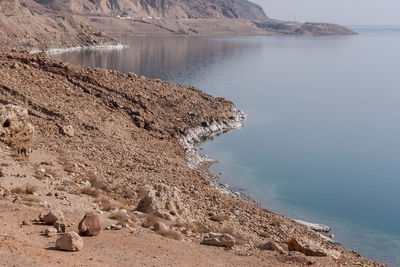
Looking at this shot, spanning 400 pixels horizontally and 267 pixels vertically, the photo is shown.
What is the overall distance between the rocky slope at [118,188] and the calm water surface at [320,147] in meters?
2.54

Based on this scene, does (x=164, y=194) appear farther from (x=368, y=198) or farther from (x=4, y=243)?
(x=368, y=198)

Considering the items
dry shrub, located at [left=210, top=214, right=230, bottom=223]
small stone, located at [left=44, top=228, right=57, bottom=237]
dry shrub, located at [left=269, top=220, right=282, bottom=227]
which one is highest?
small stone, located at [left=44, top=228, right=57, bottom=237]

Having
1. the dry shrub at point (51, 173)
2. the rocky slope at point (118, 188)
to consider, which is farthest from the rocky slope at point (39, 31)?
the dry shrub at point (51, 173)

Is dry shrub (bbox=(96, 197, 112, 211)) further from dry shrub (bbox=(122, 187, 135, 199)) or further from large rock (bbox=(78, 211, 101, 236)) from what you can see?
large rock (bbox=(78, 211, 101, 236))

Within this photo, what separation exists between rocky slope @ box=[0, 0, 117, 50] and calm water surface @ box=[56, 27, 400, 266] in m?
21.5

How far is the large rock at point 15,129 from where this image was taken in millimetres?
12680

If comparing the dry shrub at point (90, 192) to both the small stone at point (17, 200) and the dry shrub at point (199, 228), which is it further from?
the dry shrub at point (199, 228)

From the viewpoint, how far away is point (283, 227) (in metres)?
13.9

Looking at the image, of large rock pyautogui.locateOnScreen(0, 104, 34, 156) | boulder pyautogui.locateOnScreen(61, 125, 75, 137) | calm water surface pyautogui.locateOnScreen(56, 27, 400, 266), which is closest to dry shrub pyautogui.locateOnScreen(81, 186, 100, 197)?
large rock pyautogui.locateOnScreen(0, 104, 34, 156)

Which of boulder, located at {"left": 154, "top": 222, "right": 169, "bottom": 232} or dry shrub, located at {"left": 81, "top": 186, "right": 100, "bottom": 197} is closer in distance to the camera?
boulder, located at {"left": 154, "top": 222, "right": 169, "bottom": 232}

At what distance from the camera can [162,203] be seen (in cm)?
1139

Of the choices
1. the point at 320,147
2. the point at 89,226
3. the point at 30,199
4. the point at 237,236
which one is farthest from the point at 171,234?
the point at 320,147

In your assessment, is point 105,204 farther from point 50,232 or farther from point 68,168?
point 68,168

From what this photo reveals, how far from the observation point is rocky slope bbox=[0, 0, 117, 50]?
233ft
